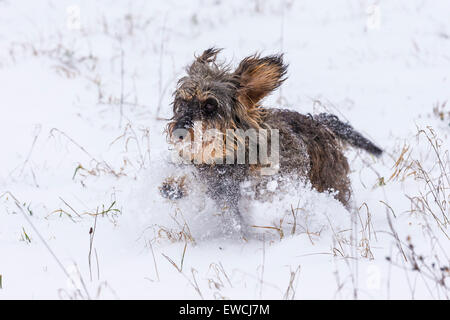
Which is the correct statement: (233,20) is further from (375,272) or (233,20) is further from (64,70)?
(375,272)

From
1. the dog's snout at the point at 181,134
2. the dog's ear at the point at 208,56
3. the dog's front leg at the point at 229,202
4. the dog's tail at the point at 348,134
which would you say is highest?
the dog's ear at the point at 208,56

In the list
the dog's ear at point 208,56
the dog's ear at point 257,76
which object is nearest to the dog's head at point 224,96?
the dog's ear at point 257,76

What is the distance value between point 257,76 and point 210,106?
17.0 inches

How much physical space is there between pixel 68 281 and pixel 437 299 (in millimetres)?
2233

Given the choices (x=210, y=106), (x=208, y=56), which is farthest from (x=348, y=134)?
(x=210, y=106)

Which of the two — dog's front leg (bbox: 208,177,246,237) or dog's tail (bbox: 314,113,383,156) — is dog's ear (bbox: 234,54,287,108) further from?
dog's tail (bbox: 314,113,383,156)

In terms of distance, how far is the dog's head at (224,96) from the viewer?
346 cm

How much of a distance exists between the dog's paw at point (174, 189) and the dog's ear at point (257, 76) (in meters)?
0.80

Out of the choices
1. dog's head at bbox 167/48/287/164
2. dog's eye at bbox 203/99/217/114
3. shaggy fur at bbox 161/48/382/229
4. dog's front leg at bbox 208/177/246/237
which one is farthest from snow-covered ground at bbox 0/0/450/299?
dog's eye at bbox 203/99/217/114

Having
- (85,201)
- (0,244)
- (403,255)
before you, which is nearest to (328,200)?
(403,255)

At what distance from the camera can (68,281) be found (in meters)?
3.22

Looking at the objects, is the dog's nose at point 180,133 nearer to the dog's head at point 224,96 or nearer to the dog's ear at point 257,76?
the dog's head at point 224,96

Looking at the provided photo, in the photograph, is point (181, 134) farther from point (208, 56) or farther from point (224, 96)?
point (208, 56)

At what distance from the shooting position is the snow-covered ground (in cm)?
313
